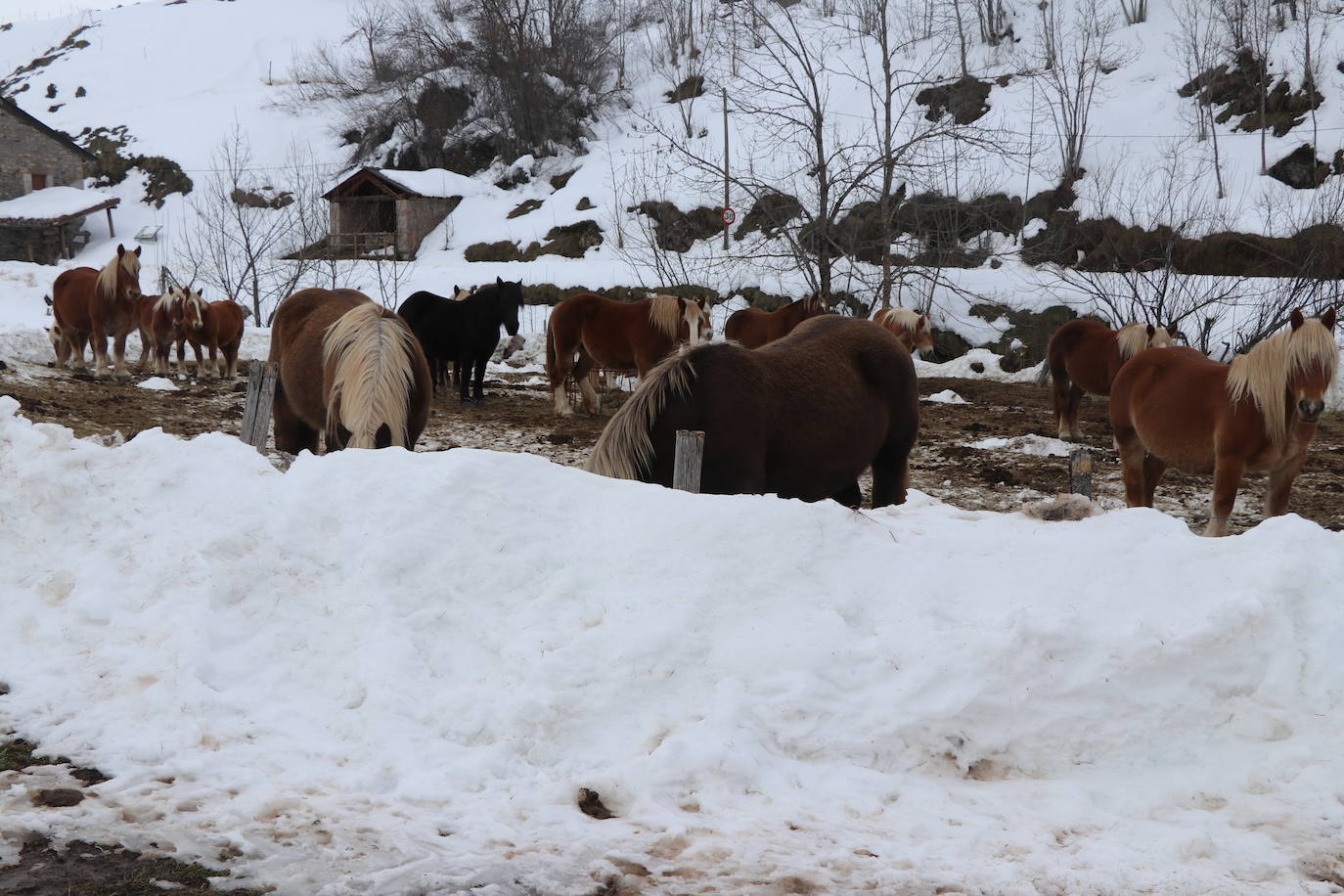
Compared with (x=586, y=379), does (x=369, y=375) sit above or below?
above

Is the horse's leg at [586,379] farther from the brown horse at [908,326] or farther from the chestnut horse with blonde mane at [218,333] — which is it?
the brown horse at [908,326]

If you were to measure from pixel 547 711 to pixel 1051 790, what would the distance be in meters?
1.74

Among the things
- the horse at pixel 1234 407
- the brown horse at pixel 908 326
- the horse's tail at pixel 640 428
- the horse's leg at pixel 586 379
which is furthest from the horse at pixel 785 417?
the brown horse at pixel 908 326

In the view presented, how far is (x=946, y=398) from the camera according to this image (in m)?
16.0

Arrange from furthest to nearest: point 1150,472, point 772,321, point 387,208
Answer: point 387,208 → point 772,321 → point 1150,472

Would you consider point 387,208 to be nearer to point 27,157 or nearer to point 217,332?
point 27,157

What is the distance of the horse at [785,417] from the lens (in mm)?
5312

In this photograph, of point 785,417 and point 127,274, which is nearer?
point 785,417

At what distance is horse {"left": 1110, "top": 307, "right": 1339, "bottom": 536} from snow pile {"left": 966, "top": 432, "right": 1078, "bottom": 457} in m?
3.51

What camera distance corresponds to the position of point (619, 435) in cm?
534

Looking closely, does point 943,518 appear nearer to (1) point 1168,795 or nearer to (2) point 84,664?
(1) point 1168,795

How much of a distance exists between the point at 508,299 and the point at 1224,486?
11778 millimetres

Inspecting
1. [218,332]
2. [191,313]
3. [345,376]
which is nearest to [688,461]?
[345,376]

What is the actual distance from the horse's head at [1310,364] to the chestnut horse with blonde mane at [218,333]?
1503cm
